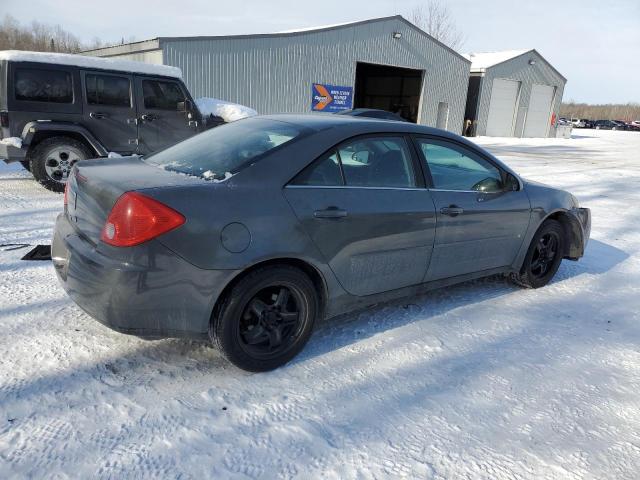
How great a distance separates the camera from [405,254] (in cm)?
334

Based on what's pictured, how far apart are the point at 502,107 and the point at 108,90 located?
98.9 feet

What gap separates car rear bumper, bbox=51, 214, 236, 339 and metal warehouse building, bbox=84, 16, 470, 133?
1535 cm

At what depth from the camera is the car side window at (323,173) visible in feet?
9.49

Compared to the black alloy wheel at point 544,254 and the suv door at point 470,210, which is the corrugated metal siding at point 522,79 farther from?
the suv door at point 470,210

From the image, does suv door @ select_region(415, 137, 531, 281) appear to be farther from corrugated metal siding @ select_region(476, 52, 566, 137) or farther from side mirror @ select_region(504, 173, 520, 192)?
corrugated metal siding @ select_region(476, 52, 566, 137)

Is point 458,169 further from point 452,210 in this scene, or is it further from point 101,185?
point 101,185

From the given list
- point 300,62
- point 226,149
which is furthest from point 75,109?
point 300,62

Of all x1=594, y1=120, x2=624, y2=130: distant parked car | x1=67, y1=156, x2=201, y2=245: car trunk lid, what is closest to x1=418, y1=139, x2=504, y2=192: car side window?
x1=67, y1=156, x2=201, y2=245: car trunk lid

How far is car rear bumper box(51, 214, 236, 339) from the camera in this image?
243 centimetres

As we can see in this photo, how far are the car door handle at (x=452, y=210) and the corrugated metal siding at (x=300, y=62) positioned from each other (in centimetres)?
1520

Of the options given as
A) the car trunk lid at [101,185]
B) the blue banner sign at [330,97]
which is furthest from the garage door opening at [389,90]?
the car trunk lid at [101,185]

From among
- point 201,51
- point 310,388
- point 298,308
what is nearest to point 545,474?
point 310,388

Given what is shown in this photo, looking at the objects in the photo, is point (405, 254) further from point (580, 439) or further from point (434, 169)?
point (580, 439)

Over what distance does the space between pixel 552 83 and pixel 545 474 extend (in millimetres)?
37962
